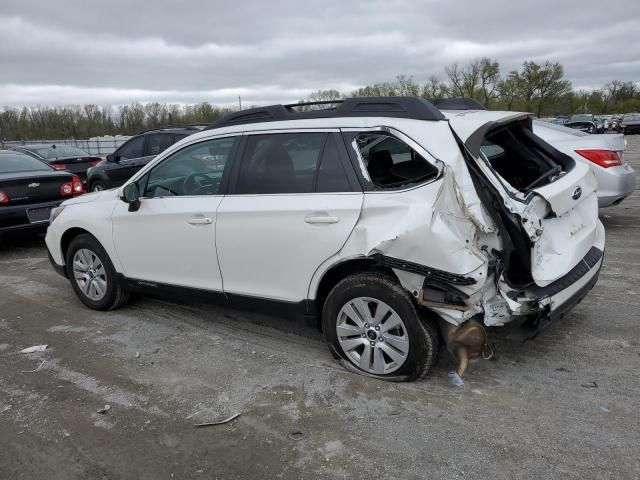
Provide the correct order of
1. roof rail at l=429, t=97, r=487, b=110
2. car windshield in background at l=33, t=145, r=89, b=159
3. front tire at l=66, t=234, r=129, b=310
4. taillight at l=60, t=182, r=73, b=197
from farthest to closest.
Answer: car windshield in background at l=33, t=145, r=89, b=159, taillight at l=60, t=182, r=73, b=197, front tire at l=66, t=234, r=129, b=310, roof rail at l=429, t=97, r=487, b=110

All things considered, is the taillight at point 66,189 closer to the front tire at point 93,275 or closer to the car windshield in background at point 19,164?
the car windshield in background at point 19,164

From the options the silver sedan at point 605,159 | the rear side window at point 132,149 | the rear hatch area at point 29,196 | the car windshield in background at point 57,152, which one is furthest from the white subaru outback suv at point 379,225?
the car windshield in background at point 57,152

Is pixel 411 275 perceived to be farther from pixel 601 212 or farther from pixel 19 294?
pixel 601 212

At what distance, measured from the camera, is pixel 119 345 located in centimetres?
442

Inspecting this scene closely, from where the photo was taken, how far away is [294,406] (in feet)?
11.0

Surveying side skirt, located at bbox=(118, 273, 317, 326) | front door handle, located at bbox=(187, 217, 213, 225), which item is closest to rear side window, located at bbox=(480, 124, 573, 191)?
side skirt, located at bbox=(118, 273, 317, 326)

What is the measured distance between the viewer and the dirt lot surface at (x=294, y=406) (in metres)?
2.79

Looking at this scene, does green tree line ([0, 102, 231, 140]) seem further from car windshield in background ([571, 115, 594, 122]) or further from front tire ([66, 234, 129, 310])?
front tire ([66, 234, 129, 310])

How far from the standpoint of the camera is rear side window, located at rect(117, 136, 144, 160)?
11.7m

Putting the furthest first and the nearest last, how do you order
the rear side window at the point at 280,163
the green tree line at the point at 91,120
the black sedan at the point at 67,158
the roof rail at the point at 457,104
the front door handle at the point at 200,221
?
the green tree line at the point at 91,120, the black sedan at the point at 67,158, the roof rail at the point at 457,104, the front door handle at the point at 200,221, the rear side window at the point at 280,163

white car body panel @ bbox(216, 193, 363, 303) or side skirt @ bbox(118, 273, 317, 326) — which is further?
side skirt @ bbox(118, 273, 317, 326)

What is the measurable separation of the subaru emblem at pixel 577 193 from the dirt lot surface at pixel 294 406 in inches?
43.6

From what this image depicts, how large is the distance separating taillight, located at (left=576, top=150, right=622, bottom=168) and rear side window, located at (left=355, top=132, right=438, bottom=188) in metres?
4.55

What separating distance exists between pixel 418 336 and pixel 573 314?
2.00 metres
